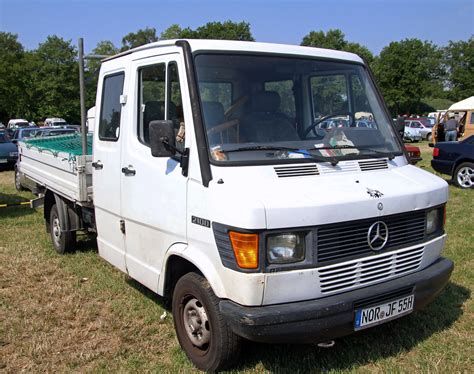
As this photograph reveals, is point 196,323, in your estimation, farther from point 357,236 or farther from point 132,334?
point 357,236

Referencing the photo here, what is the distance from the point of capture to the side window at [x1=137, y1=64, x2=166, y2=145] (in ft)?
13.0

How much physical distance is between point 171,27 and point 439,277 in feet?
189

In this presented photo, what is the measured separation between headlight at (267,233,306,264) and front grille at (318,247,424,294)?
190mm

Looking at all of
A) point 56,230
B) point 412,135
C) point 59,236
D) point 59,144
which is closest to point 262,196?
point 59,236

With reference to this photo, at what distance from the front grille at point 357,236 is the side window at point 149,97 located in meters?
1.73

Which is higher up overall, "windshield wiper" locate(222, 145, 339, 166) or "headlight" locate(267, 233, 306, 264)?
"windshield wiper" locate(222, 145, 339, 166)

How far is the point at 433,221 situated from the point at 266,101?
1.66 m

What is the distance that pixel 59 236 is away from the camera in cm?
668

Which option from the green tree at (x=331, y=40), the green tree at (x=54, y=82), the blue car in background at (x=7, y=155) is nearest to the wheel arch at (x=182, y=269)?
the blue car in background at (x=7, y=155)

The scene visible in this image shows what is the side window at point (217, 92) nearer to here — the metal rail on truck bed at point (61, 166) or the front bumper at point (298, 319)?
the front bumper at point (298, 319)

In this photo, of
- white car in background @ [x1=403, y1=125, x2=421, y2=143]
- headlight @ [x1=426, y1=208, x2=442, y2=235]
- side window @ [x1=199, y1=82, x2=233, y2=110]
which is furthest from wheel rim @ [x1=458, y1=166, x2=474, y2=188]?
white car in background @ [x1=403, y1=125, x2=421, y2=143]

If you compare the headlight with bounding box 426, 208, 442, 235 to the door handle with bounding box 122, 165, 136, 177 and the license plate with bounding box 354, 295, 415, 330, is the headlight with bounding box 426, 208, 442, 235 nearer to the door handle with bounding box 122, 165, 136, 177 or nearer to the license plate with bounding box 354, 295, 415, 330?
the license plate with bounding box 354, 295, 415, 330

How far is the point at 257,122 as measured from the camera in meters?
3.83

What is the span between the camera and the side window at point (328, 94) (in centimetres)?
434
